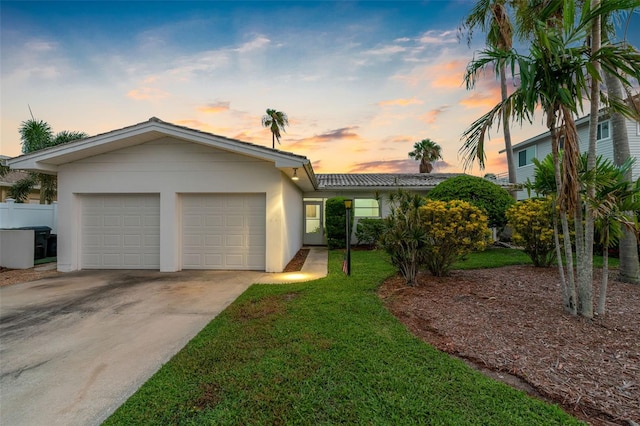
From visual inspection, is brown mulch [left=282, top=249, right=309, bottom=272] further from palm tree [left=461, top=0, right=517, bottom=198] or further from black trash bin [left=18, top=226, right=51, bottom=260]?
palm tree [left=461, top=0, right=517, bottom=198]

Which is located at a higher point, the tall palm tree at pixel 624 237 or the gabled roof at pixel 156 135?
the gabled roof at pixel 156 135

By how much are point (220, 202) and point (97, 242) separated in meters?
3.76

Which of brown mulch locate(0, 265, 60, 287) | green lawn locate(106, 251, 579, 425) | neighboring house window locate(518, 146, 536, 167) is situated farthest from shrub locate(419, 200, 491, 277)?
neighboring house window locate(518, 146, 536, 167)

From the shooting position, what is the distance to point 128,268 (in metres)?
8.18

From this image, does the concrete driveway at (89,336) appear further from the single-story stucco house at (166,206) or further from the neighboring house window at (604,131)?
the neighboring house window at (604,131)

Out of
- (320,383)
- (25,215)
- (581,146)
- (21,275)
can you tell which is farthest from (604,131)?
(25,215)

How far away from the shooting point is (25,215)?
10.0 metres

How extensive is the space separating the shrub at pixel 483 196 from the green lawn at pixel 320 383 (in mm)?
7866

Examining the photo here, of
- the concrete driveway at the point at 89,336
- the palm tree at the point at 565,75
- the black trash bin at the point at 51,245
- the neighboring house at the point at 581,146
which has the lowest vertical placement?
the concrete driveway at the point at 89,336

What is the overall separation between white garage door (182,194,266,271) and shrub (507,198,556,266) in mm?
6758

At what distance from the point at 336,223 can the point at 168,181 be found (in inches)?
271

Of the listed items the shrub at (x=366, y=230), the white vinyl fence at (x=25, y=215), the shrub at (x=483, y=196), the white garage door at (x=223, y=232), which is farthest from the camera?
the shrub at (x=366, y=230)

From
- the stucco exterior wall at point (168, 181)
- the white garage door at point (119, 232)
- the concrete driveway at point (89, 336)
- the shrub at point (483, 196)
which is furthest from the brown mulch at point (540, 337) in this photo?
the white garage door at point (119, 232)

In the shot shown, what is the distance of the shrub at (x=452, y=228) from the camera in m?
6.04
